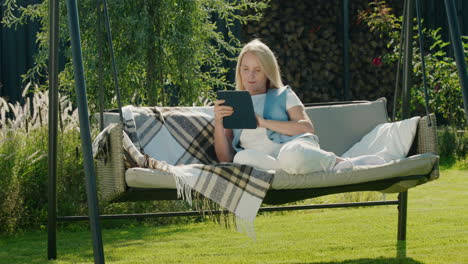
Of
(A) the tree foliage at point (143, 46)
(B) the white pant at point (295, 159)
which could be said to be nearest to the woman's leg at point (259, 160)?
(B) the white pant at point (295, 159)

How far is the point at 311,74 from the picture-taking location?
26.6ft

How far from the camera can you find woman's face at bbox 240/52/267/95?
129 inches

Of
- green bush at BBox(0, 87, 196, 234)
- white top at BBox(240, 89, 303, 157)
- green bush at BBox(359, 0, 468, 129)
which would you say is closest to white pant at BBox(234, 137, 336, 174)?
white top at BBox(240, 89, 303, 157)

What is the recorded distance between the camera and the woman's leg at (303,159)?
9.05 ft

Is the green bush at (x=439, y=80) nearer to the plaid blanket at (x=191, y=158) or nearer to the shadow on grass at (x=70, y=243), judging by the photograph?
the shadow on grass at (x=70, y=243)

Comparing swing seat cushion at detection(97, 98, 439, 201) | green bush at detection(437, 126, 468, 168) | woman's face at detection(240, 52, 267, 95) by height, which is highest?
woman's face at detection(240, 52, 267, 95)

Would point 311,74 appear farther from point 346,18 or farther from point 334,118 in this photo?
point 334,118

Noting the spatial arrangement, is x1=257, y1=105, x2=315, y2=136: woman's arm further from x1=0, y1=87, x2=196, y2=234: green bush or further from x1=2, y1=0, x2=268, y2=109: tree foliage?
x1=2, y1=0, x2=268, y2=109: tree foliage

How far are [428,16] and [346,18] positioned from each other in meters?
1.41

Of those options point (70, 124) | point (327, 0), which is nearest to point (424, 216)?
point (70, 124)

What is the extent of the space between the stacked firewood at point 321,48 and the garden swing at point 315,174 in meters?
4.18

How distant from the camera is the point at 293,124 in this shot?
10.5 ft

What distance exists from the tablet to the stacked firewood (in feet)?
15.5

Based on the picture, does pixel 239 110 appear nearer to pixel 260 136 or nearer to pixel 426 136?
pixel 260 136
